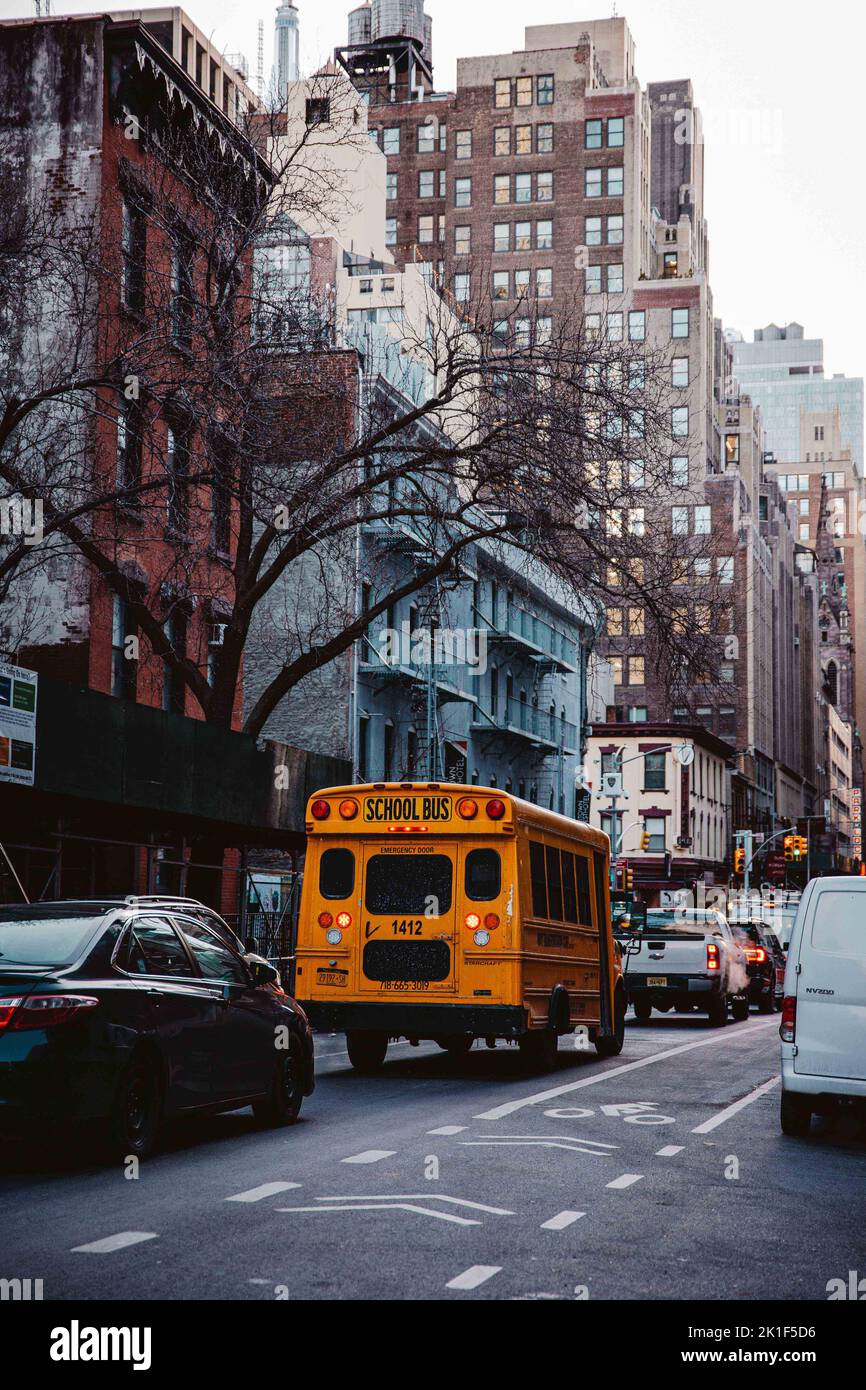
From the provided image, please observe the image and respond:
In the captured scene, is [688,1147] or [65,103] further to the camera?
[65,103]

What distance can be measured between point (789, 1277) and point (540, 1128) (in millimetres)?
5639

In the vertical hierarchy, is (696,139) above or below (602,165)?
above

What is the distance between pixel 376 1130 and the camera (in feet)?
42.7

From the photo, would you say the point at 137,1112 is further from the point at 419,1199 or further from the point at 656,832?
the point at 656,832

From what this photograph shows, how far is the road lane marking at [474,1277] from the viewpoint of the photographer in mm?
7289

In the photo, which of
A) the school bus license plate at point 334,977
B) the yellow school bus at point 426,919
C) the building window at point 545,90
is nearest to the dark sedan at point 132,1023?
the yellow school bus at point 426,919

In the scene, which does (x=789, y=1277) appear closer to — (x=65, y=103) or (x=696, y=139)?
(x=65, y=103)

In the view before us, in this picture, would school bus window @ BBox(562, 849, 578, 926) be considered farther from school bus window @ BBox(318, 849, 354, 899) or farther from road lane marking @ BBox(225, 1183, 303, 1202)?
road lane marking @ BBox(225, 1183, 303, 1202)

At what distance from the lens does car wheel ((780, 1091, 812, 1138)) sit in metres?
13.5

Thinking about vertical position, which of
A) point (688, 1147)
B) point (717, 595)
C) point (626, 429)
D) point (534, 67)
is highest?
point (534, 67)

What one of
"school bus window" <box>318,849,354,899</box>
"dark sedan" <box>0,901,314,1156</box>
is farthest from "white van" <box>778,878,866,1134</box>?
"school bus window" <box>318,849,354,899</box>

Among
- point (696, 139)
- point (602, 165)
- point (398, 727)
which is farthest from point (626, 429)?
point (696, 139)

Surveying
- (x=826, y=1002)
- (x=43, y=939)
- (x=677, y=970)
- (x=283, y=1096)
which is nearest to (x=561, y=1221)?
(x=43, y=939)
